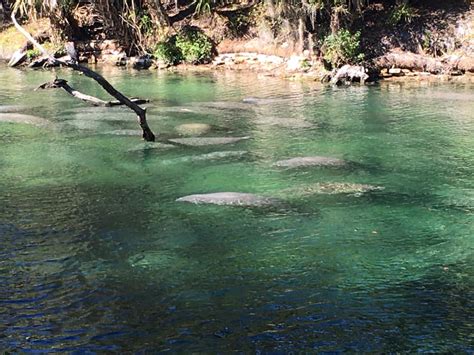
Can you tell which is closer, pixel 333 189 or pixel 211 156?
pixel 333 189

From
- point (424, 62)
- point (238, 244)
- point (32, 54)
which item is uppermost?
point (32, 54)

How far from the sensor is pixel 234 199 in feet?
33.7

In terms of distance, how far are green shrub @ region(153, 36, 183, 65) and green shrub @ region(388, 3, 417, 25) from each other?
36.1 ft

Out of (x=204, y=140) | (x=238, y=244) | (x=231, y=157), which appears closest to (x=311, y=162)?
(x=231, y=157)

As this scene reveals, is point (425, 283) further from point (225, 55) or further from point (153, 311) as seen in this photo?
point (225, 55)

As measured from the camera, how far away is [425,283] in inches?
301

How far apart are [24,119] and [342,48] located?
568 inches

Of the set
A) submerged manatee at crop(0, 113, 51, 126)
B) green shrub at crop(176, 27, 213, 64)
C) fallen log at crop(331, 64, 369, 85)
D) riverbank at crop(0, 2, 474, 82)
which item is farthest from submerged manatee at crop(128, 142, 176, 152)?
green shrub at crop(176, 27, 213, 64)

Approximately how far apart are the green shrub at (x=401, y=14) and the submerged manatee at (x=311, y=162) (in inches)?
678

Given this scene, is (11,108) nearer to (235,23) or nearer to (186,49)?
(186,49)

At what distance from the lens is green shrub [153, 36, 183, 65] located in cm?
3278

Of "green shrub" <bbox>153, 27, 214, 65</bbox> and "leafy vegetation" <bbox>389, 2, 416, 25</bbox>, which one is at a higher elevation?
"leafy vegetation" <bbox>389, 2, 416, 25</bbox>

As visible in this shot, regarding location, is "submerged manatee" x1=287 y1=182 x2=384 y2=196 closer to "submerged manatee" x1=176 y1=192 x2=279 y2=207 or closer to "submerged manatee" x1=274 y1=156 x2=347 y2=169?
"submerged manatee" x1=176 y1=192 x2=279 y2=207

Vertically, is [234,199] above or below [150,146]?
below
